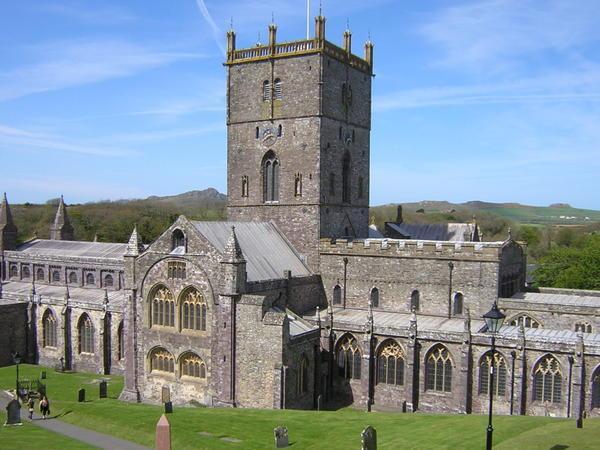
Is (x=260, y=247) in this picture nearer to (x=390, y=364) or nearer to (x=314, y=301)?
(x=314, y=301)

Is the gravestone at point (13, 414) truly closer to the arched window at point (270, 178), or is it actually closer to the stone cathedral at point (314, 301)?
the stone cathedral at point (314, 301)

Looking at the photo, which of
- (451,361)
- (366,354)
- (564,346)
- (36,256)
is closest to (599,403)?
(564,346)

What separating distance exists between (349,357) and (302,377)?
3.76 meters

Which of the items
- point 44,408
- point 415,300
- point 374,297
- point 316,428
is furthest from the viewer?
point 374,297

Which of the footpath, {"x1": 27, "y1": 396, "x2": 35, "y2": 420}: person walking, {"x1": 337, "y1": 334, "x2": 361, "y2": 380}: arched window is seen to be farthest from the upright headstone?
{"x1": 337, "y1": 334, "x2": 361, "y2": 380}: arched window

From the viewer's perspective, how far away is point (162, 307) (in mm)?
35406

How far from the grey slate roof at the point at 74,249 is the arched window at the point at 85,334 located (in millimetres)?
6477

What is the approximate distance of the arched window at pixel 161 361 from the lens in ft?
116

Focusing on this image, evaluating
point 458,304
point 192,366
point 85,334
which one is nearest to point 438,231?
point 458,304

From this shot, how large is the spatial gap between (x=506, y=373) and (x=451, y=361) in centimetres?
288

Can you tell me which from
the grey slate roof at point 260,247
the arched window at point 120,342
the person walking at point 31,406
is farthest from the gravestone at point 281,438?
the arched window at point 120,342

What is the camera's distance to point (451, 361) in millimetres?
33219

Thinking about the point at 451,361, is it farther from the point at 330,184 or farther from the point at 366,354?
the point at 330,184

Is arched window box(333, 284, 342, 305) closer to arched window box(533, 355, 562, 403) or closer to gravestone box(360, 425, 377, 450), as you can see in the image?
arched window box(533, 355, 562, 403)
